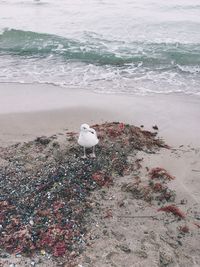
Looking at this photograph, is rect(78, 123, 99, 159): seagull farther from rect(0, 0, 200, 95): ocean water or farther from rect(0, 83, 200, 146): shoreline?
rect(0, 0, 200, 95): ocean water

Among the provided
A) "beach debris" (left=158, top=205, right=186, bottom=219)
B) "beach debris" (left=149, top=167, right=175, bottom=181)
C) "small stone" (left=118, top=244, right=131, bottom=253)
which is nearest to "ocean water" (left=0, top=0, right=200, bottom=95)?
"beach debris" (left=149, top=167, right=175, bottom=181)

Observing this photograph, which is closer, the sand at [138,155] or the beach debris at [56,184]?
the sand at [138,155]

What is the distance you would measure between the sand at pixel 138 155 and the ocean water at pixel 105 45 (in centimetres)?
80

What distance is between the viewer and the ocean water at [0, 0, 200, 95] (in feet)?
34.3

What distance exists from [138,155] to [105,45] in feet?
25.1

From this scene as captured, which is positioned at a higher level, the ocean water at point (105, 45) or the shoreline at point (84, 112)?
the ocean water at point (105, 45)

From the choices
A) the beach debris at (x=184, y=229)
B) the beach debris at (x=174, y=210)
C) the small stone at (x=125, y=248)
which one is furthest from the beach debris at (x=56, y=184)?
the beach debris at (x=184, y=229)

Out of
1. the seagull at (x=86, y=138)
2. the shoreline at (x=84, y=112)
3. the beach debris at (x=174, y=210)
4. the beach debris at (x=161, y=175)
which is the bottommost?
the beach debris at (x=174, y=210)

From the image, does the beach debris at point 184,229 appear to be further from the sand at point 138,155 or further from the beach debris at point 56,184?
the beach debris at point 56,184

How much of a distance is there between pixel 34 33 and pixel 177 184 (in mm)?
10386

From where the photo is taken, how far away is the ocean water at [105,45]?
10445 mm

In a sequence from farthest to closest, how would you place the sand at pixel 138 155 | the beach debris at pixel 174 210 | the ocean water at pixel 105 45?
the ocean water at pixel 105 45 < the beach debris at pixel 174 210 < the sand at pixel 138 155

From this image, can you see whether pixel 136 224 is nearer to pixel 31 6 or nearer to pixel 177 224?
pixel 177 224

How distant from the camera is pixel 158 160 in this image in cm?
643
